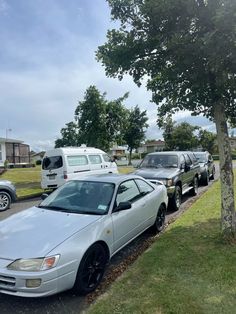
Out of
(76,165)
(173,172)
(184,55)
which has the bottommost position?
(173,172)

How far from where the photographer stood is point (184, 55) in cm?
589

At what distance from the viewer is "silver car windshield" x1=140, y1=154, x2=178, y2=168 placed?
465 inches

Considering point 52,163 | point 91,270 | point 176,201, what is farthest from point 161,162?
point 91,270

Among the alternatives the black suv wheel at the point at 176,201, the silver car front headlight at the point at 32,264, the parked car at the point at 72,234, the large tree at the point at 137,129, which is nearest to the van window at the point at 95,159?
the black suv wheel at the point at 176,201

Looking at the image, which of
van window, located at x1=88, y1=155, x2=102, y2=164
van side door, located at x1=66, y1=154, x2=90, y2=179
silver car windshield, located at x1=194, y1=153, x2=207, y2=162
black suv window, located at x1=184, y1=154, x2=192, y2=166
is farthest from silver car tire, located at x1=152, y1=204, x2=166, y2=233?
silver car windshield, located at x1=194, y1=153, x2=207, y2=162

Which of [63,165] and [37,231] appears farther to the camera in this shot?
[63,165]

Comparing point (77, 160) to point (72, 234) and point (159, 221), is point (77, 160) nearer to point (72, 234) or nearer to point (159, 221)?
point (159, 221)

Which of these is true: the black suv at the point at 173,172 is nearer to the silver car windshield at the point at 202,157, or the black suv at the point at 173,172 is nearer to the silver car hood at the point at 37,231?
the silver car windshield at the point at 202,157

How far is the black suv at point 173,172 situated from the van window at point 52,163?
4.27 meters

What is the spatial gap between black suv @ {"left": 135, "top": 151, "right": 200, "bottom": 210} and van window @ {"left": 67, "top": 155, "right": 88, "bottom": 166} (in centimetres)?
402

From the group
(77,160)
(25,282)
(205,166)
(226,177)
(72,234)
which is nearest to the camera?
(25,282)

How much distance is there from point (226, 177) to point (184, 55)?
7.66ft

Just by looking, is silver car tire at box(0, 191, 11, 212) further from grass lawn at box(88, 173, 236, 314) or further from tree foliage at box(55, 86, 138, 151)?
tree foliage at box(55, 86, 138, 151)

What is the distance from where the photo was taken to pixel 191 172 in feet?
41.9
